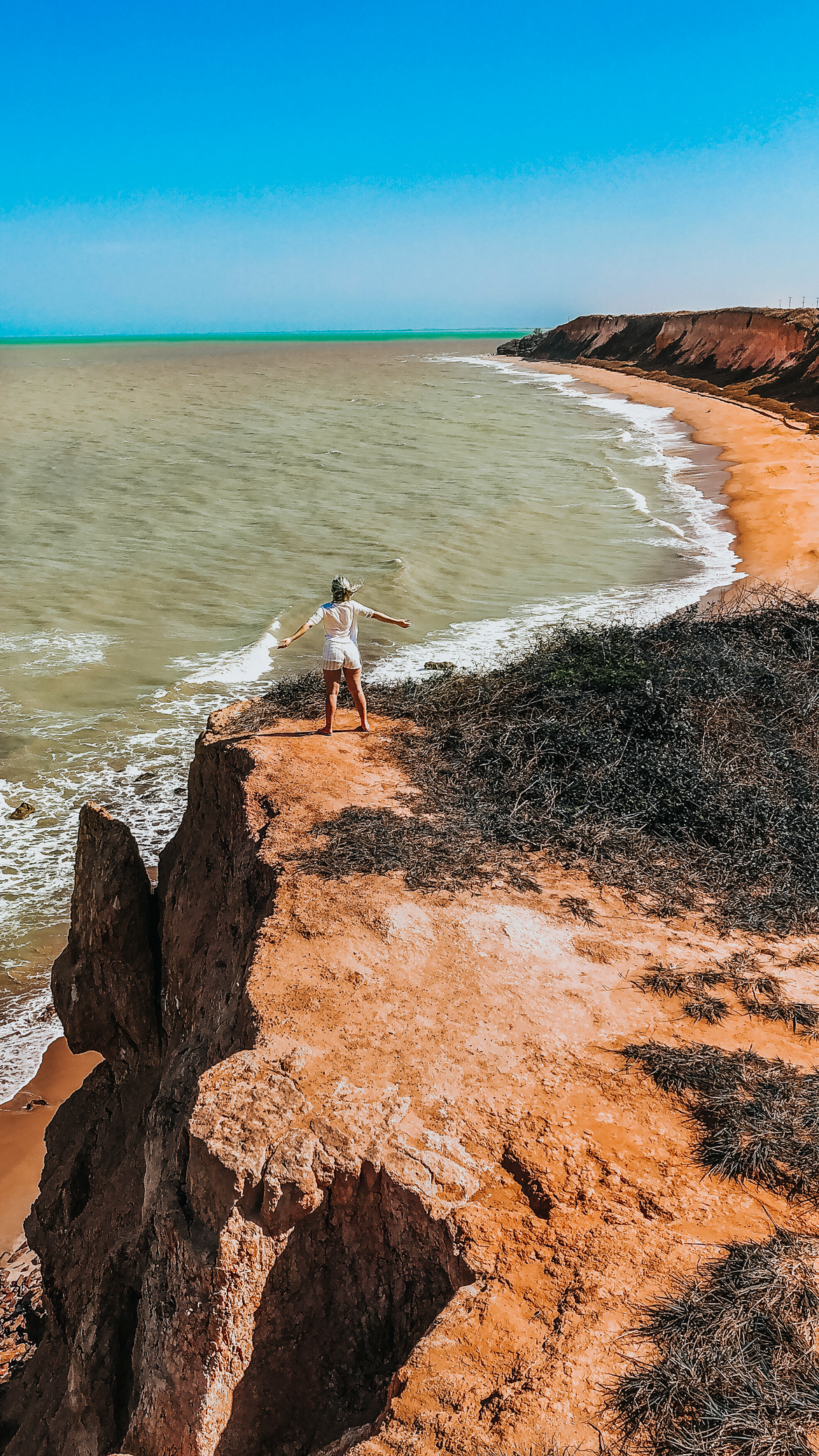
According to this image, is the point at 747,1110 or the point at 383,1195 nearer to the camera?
the point at 383,1195

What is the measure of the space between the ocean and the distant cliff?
19.4 ft

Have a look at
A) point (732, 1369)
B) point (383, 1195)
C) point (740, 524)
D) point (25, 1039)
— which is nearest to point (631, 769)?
point (383, 1195)

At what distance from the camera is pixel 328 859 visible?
6648mm

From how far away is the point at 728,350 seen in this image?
57.6 metres

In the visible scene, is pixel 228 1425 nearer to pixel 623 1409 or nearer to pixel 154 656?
pixel 623 1409

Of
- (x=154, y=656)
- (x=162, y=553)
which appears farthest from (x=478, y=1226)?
(x=162, y=553)

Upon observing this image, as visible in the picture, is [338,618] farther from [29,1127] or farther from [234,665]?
[234,665]

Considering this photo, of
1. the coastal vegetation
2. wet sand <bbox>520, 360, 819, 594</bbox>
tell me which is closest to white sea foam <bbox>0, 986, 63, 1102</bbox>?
the coastal vegetation

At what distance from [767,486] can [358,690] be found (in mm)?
22906

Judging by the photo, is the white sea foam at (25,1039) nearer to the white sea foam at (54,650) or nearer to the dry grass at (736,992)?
the dry grass at (736,992)

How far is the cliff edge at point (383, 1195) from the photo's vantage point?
3.60 m

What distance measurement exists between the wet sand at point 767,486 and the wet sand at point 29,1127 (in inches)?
620

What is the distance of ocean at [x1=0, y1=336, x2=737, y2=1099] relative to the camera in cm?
1260

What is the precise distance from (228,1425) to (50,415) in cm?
5277
